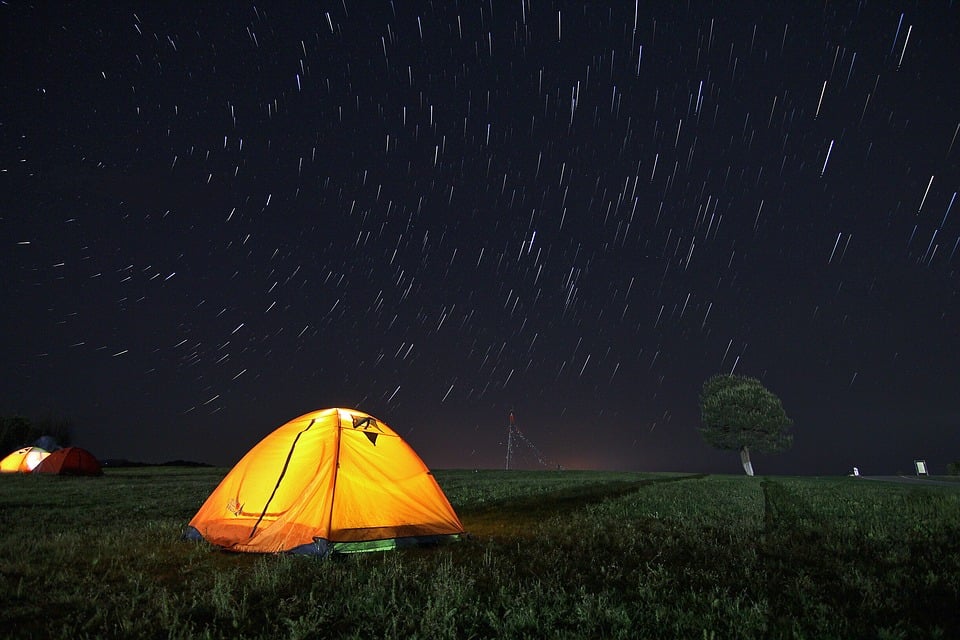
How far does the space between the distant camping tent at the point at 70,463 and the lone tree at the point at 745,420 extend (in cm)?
5728

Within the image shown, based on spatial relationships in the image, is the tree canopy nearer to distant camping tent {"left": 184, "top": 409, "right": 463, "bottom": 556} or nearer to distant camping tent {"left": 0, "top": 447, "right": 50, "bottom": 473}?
distant camping tent {"left": 184, "top": 409, "right": 463, "bottom": 556}

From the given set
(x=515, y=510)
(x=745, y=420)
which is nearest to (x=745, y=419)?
(x=745, y=420)

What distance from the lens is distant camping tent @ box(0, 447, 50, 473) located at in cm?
3922

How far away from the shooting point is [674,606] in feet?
16.5

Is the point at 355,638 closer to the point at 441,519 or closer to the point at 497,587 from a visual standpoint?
the point at 497,587

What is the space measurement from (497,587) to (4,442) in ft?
286

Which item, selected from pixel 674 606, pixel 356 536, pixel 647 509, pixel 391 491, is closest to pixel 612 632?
pixel 674 606

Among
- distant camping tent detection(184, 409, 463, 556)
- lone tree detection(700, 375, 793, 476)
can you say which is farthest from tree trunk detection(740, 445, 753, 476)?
distant camping tent detection(184, 409, 463, 556)

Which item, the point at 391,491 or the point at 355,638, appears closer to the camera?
the point at 355,638

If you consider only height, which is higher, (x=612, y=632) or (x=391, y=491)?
(x=391, y=491)

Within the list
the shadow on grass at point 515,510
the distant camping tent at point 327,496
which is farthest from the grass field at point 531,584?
the shadow on grass at point 515,510

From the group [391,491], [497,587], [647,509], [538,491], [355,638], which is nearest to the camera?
[355,638]

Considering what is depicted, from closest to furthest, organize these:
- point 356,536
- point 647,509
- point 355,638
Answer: point 355,638 → point 356,536 → point 647,509

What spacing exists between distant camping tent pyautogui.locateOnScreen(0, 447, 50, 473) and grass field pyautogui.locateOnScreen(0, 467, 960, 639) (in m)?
40.0
